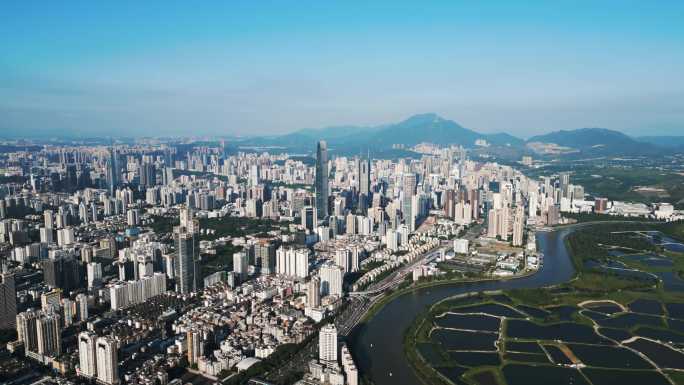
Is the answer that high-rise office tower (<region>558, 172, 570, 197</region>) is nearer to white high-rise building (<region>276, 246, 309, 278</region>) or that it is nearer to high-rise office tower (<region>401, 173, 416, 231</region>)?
high-rise office tower (<region>401, 173, 416, 231</region>)

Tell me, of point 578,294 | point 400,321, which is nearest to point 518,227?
point 578,294

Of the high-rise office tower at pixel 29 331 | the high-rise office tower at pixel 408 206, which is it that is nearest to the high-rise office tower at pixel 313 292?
the high-rise office tower at pixel 29 331

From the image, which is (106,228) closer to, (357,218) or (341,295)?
(357,218)

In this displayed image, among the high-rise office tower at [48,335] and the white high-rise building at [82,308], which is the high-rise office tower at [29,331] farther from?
the white high-rise building at [82,308]

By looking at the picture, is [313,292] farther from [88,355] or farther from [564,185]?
[564,185]

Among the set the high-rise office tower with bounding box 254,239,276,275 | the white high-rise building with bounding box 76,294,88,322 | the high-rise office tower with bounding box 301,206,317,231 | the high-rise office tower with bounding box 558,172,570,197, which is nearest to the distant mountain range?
the high-rise office tower with bounding box 558,172,570,197

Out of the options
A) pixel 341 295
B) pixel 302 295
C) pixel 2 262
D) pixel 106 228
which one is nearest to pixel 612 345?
Result: pixel 341 295

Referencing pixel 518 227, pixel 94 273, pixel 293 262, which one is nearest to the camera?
pixel 94 273
